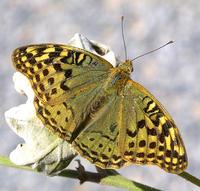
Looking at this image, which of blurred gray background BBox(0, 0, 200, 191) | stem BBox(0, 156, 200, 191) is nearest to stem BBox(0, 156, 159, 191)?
stem BBox(0, 156, 200, 191)

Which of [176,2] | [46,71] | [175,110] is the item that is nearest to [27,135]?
[46,71]

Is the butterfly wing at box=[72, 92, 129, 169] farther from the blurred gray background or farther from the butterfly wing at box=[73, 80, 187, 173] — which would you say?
the blurred gray background

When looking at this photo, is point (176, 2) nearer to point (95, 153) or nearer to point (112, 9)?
point (112, 9)

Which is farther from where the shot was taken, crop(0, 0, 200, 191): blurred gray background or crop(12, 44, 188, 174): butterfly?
crop(0, 0, 200, 191): blurred gray background

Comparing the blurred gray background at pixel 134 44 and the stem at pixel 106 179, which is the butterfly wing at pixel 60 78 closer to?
the stem at pixel 106 179

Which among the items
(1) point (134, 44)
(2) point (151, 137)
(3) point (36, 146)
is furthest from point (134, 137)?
(1) point (134, 44)

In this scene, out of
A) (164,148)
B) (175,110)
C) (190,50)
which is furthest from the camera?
(190,50)

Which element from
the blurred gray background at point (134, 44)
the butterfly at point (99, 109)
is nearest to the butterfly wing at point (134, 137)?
the butterfly at point (99, 109)
